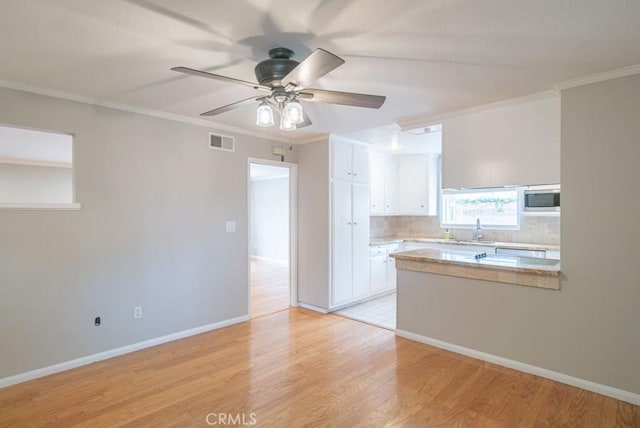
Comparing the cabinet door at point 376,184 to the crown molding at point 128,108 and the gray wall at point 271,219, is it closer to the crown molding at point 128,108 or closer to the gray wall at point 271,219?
the crown molding at point 128,108

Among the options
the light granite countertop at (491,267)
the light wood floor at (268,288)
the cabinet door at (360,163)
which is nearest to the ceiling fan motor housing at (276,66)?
the light granite countertop at (491,267)

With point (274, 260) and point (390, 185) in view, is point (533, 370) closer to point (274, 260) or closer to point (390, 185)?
point (390, 185)

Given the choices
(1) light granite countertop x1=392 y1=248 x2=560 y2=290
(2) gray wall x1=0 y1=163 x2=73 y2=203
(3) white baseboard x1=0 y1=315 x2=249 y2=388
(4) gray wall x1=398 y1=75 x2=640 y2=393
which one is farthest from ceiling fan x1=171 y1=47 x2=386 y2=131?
(2) gray wall x1=0 y1=163 x2=73 y2=203

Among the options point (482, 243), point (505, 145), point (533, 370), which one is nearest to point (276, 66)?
point (505, 145)

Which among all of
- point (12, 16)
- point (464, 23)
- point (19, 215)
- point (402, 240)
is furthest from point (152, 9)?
point (402, 240)

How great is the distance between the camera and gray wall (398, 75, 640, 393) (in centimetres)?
247

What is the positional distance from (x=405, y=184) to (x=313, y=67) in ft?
15.5

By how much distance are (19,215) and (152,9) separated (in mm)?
2194

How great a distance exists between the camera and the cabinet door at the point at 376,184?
561 centimetres

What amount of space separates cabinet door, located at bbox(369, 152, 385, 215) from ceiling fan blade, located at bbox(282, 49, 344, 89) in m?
3.74

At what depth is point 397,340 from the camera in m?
3.60

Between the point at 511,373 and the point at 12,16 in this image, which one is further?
the point at 511,373

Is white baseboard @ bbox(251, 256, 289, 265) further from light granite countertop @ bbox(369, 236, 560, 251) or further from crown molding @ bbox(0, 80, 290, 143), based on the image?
crown molding @ bbox(0, 80, 290, 143)

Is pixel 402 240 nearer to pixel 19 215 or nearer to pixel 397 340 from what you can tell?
pixel 397 340
